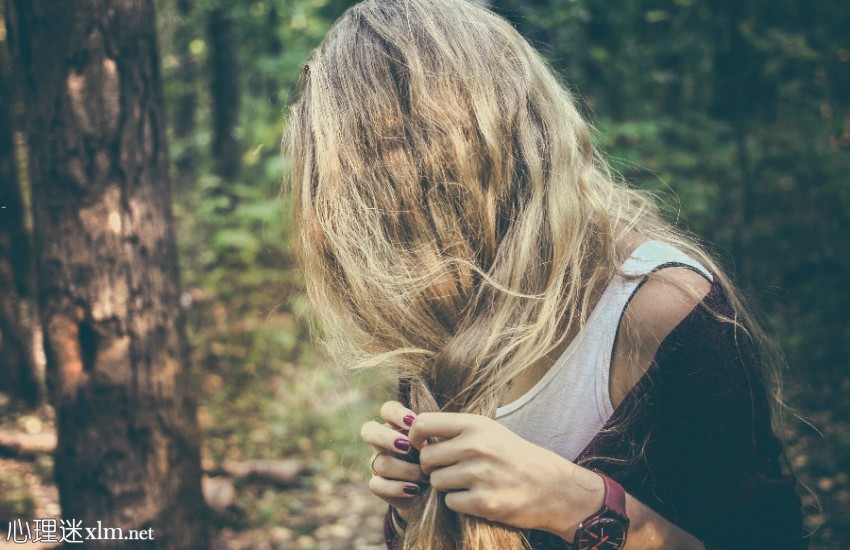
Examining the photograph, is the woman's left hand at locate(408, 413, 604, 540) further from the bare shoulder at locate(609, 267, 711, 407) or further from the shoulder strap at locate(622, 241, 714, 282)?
the shoulder strap at locate(622, 241, 714, 282)

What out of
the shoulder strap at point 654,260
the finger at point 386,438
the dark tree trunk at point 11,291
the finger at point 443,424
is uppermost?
the shoulder strap at point 654,260

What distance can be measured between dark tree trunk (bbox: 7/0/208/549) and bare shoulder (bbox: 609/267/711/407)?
199 cm

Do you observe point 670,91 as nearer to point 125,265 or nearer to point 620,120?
point 620,120

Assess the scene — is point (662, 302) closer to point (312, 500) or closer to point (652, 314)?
point (652, 314)

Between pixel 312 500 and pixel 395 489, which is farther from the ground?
pixel 395 489


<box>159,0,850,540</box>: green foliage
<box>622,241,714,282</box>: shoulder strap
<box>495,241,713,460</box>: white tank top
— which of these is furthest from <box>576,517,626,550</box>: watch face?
<box>159,0,850,540</box>: green foliage

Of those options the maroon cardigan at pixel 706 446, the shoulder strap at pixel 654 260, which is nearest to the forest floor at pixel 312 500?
→ the maroon cardigan at pixel 706 446

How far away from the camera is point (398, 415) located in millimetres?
1271

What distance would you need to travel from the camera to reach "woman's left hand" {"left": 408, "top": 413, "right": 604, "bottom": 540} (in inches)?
41.8

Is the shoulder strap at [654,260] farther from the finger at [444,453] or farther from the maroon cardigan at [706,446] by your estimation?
the finger at [444,453]

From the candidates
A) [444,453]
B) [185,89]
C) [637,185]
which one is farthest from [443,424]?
[185,89]

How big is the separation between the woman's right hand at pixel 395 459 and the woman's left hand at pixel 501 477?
0.12 meters

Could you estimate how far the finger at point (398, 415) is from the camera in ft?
4.08

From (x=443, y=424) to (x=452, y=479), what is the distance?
10cm
